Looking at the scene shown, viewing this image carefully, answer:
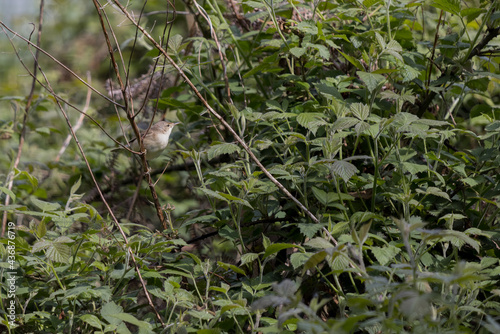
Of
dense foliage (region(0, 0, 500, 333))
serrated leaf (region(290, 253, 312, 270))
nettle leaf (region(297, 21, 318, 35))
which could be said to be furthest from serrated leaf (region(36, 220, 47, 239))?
nettle leaf (region(297, 21, 318, 35))

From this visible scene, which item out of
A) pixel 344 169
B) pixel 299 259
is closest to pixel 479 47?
pixel 344 169

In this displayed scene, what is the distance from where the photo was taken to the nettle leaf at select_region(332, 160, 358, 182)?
67.3 inches

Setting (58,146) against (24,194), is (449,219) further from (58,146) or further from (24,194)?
(58,146)

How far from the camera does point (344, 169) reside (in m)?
1.74

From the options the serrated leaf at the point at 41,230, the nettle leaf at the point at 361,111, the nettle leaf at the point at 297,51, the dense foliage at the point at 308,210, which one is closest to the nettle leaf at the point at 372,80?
the dense foliage at the point at 308,210

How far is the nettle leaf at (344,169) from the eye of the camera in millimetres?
1710

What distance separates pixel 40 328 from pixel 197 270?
2.13ft

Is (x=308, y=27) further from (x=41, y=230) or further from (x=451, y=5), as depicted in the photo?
(x=41, y=230)

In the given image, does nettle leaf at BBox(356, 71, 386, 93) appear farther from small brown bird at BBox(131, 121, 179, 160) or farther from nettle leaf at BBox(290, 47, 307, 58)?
small brown bird at BBox(131, 121, 179, 160)

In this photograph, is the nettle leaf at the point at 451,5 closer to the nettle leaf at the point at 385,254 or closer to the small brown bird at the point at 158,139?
the nettle leaf at the point at 385,254

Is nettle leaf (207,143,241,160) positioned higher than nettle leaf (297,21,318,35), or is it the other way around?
nettle leaf (297,21,318,35)

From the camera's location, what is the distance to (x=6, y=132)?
337 cm

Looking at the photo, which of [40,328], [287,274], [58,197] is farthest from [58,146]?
[287,274]

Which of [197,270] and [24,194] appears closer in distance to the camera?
[197,270]
